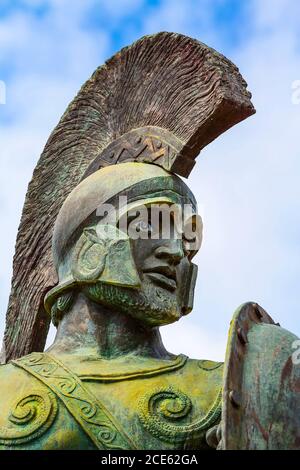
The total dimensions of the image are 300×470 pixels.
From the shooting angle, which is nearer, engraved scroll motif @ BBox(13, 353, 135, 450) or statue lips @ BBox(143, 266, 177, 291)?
engraved scroll motif @ BBox(13, 353, 135, 450)

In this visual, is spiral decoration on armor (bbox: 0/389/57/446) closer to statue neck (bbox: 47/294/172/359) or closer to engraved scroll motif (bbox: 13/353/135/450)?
engraved scroll motif (bbox: 13/353/135/450)

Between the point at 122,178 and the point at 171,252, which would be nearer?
the point at 171,252

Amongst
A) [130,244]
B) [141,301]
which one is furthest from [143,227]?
[141,301]

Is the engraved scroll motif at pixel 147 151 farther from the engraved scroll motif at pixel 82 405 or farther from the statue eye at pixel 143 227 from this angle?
the engraved scroll motif at pixel 82 405

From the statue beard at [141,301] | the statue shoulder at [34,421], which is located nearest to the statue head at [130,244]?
the statue beard at [141,301]

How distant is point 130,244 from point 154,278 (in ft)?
0.74

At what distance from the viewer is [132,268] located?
8.99m

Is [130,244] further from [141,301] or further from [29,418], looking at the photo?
[29,418]

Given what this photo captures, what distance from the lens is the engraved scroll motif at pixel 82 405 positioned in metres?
8.55

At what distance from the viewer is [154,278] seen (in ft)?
29.7

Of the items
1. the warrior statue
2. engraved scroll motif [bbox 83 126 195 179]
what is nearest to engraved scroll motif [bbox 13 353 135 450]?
the warrior statue

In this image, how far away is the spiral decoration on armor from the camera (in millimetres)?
8602

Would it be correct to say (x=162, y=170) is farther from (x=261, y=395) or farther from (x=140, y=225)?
(x=261, y=395)

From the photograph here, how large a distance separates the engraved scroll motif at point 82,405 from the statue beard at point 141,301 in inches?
17.0
